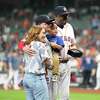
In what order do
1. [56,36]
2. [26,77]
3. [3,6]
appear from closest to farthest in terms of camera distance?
[26,77], [56,36], [3,6]

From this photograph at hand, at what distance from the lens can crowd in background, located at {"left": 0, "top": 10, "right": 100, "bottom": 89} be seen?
79.4ft

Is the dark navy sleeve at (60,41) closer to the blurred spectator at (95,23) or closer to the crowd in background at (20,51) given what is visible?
the crowd in background at (20,51)

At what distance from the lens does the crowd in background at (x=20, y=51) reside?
2420 cm

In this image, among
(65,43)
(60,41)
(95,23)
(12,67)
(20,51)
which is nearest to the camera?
(60,41)

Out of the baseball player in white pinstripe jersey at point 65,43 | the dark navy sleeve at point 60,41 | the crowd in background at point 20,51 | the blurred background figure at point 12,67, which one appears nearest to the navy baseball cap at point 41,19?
the dark navy sleeve at point 60,41

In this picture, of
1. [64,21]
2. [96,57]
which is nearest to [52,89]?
[64,21]

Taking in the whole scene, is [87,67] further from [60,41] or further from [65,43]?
[60,41]

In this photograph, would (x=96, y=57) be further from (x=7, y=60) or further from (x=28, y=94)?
(x=28, y=94)

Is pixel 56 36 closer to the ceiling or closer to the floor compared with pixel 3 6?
closer to the floor

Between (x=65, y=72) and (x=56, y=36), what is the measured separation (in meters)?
0.78

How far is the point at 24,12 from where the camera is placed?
3409 cm

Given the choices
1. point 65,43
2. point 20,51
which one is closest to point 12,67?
point 20,51

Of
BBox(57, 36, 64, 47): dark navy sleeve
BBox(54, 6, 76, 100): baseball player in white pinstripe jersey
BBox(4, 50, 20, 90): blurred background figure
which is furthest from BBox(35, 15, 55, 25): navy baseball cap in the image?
BBox(4, 50, 20, 90): blurred background figure

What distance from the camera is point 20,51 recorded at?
19297 mm
